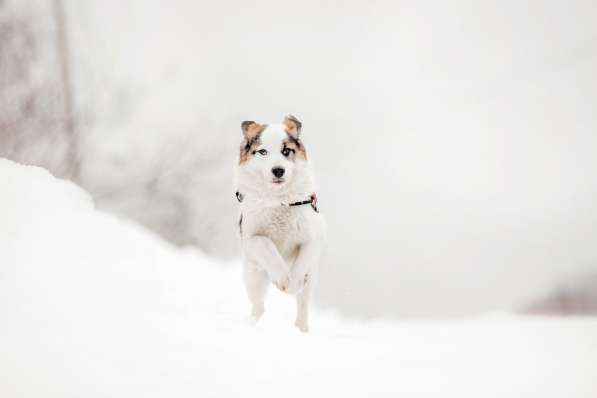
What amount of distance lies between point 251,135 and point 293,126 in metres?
0.29

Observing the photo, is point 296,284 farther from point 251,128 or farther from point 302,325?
point 251,128

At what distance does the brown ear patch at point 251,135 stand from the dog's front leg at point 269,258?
564 millimetres

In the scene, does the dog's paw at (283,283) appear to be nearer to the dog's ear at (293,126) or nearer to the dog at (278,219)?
the dog at (278,219)

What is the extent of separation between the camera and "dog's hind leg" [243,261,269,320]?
340 cm

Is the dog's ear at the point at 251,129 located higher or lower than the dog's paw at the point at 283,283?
higher

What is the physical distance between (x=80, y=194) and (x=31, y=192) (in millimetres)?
447

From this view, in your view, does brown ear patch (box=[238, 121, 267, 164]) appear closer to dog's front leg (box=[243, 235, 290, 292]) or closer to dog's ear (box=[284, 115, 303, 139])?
dog's ear (box=[284, 115, 303, 139])

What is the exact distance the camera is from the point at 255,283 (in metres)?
3.43

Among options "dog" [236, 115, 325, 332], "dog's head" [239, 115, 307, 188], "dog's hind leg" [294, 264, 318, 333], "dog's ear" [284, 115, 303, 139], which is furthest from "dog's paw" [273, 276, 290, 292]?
"dog's ear" [284, 115, 303, 139]

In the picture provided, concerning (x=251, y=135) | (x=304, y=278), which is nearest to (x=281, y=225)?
(x=304, y=278)

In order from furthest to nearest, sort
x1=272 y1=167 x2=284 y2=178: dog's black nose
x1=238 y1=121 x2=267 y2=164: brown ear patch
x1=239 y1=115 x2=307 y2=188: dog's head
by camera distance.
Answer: x1=238 y1=121 x2=267 y2=164: brown ear patch
x1=239 y1=115 x2=307 y2=188: dog's head
x1=272 y1=167 x2=284 y2=178: dog's black nose

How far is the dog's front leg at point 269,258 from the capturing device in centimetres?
321

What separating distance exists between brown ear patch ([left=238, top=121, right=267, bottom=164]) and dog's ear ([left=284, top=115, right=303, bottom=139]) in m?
0.15

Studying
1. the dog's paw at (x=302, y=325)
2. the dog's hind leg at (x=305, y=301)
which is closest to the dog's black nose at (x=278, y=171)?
the dog's hind leg at (x=305, y=301)
